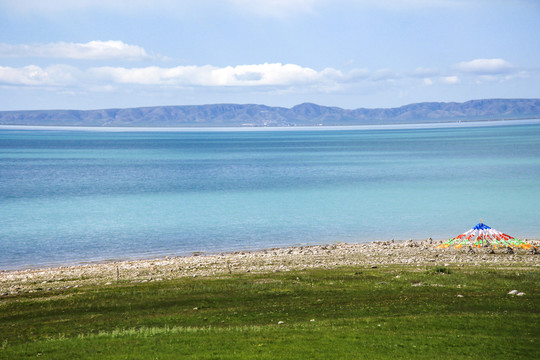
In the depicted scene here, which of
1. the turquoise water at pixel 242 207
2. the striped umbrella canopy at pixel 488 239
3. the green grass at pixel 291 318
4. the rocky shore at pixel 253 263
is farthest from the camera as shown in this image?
the turquoise water at pixel 242 207

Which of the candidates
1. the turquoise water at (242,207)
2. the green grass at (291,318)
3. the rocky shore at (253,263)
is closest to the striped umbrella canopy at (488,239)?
the rocky shore at (253,263)

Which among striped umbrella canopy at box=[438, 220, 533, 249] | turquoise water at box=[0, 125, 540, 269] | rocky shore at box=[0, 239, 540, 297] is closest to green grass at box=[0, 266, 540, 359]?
rocky shore at box=[0, 239, 540, 297]

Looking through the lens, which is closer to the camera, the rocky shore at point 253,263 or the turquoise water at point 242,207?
the rocky shore at point 253,263

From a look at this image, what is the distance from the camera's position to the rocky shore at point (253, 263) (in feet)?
95.7

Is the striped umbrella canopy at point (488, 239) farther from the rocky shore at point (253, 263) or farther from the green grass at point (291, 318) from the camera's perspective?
the green grass at point (291, 318)

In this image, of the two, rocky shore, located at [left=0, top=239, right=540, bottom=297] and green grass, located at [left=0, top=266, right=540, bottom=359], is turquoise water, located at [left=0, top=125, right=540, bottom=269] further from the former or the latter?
green grass, located at [left=0, top=266, right=540, bottom=359]

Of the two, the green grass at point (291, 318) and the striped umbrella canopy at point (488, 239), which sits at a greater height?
the green grass at point (291, 318)

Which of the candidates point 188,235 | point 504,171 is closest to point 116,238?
point 188,235

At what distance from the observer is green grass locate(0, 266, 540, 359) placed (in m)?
16.1

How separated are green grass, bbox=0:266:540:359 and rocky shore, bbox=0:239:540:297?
2.52 metres

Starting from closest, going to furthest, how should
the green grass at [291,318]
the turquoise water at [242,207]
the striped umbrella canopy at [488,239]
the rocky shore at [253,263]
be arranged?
the green grass at [291,318]
the rocky shore at [253,263]
the striped umbrella canopy at [488,239]
the turquoise water at [242,207]

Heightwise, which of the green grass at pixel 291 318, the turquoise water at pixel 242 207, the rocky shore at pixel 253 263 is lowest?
the turquoise water at pixel 242 207

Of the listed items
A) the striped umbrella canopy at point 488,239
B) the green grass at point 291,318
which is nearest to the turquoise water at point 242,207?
the striped umbrella canopy at point 488,239

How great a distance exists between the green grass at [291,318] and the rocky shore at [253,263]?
2522mm
